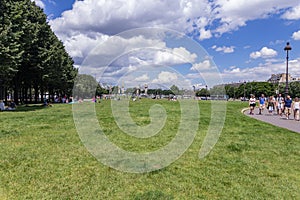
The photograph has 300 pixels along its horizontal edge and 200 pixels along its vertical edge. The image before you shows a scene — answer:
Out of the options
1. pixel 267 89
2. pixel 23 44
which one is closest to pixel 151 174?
pixel 23 44

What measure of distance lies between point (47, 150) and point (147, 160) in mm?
3095

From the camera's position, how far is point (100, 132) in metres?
11.5

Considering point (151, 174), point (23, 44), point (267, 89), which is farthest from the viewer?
point (267, 89)

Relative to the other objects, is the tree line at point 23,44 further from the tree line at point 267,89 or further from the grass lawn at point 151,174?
the tree line at point 267,89

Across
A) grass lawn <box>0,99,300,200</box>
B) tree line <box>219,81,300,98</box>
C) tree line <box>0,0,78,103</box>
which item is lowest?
grass lawn <box>0,99,300,200</box>

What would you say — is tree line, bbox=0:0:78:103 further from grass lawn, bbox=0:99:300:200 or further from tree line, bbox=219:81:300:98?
tree line, bbox=219:81:300:98

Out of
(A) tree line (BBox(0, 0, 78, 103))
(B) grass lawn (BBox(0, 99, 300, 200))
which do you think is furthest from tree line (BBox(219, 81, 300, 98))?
(B) grass lawn (BBox(0, 99, 300, 200))

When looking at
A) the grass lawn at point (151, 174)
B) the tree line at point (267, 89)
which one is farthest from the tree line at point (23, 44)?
the tree line at point (267, 89)

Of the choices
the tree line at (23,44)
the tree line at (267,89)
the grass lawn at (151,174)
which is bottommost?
the grass lawn at (151,174)

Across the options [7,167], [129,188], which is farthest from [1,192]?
[129,188]

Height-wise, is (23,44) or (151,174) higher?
(23,44)

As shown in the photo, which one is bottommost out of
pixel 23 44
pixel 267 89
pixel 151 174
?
pixel 151 174

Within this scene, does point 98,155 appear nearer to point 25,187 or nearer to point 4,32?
point 25,187

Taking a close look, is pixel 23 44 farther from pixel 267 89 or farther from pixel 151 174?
pixel 267 89
